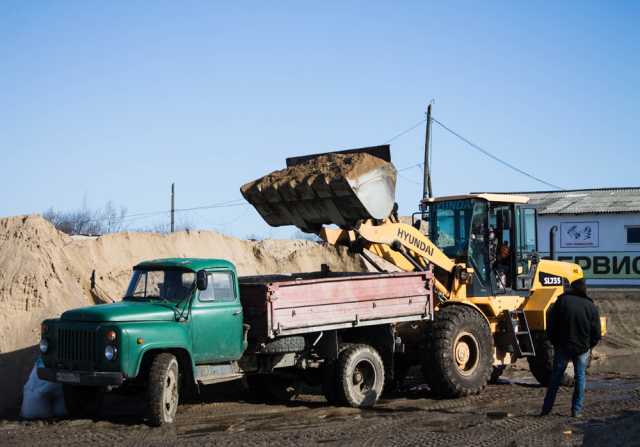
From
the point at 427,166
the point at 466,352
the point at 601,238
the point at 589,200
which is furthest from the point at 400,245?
the point at 589,200

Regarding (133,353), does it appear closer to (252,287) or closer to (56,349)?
(56,349)

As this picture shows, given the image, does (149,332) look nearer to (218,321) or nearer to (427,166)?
(218,321)

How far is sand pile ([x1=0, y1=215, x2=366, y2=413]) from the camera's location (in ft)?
50.5

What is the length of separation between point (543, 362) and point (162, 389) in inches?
307

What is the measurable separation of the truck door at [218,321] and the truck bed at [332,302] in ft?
1.08

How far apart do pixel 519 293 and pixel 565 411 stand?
385 centimetres

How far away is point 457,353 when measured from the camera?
14641mm

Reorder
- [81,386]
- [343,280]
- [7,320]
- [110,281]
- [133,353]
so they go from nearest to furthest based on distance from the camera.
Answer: [133,353] → [81,386] → [343,280] → [7,320] → [110,281]

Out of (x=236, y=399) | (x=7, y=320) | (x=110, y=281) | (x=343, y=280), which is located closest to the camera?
(x=343, y=280)

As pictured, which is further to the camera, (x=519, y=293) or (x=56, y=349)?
(x=519, y=293)

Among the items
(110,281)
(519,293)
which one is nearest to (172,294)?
(519,293)

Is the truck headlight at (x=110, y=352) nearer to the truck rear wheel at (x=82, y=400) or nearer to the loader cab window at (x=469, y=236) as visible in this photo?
the truck rear wheel at (x=82, y=400)

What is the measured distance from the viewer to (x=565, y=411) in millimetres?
12898

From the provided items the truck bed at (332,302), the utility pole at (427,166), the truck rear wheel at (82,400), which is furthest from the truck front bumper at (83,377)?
the utility pole at (427,166)
